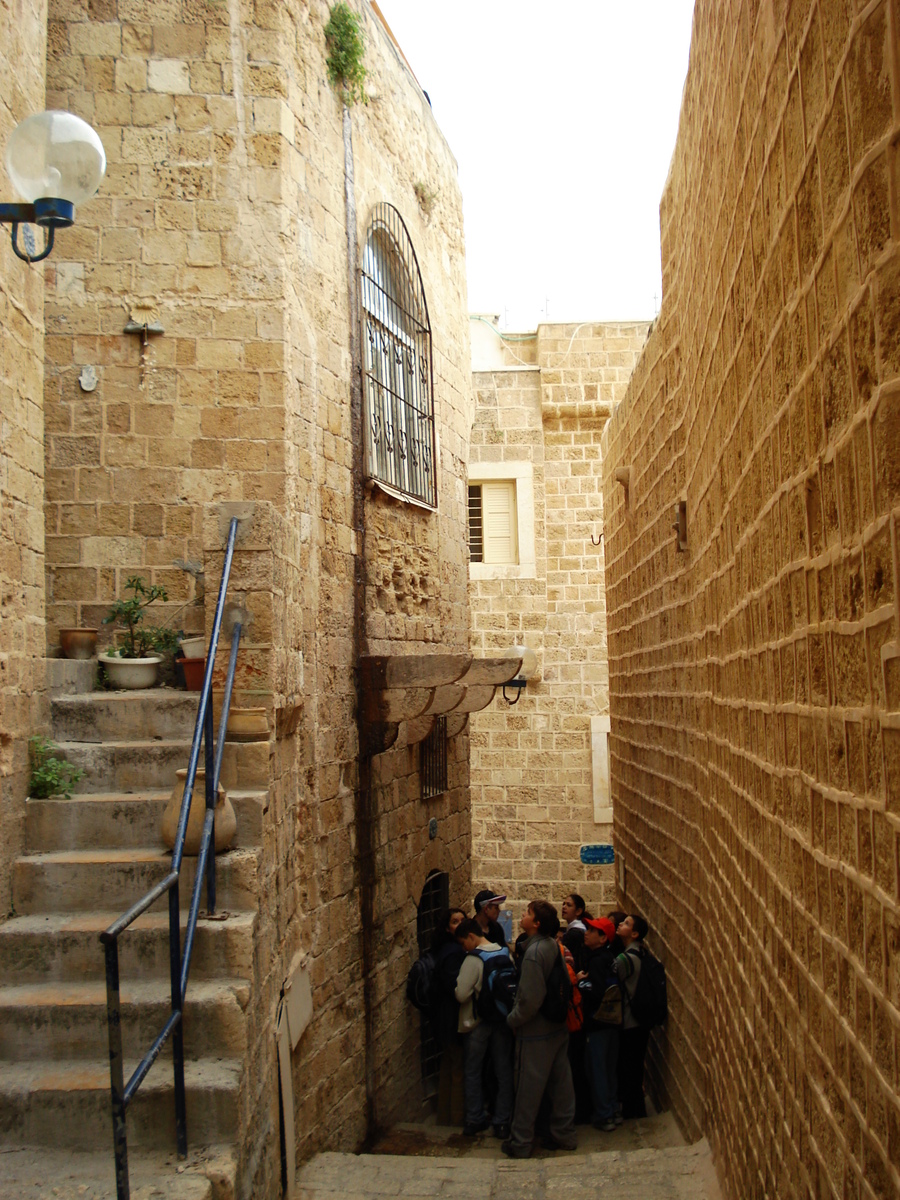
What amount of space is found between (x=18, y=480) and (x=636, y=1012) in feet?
15.8

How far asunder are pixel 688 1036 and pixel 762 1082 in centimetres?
270

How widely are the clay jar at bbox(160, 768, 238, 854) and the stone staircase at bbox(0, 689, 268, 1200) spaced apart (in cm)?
9

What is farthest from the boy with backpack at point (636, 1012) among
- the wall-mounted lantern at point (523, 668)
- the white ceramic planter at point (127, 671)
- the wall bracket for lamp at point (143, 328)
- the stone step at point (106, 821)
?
the wall bracket for lamp at point (143, 328)

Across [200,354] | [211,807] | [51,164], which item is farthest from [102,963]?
[200,354]

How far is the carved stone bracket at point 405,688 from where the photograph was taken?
22.6 feet

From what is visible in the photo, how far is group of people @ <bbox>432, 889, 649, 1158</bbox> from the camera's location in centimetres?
621

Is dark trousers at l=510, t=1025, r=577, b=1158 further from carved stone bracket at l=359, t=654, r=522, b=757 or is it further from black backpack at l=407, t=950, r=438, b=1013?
carved stone bracket at l=359, t=654, r=522, b=757

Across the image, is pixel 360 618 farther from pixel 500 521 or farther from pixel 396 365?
pixel 500 521

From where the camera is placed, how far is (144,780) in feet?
16.5

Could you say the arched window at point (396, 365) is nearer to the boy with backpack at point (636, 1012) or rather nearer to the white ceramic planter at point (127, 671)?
the white ceramic planter at point (127, 671)

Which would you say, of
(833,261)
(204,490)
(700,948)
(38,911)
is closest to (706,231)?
(833,261)

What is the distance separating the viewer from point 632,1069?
6.93 metres

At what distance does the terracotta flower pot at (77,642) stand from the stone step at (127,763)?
2.98 ft

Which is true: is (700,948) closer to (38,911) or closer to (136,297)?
(38,911)
